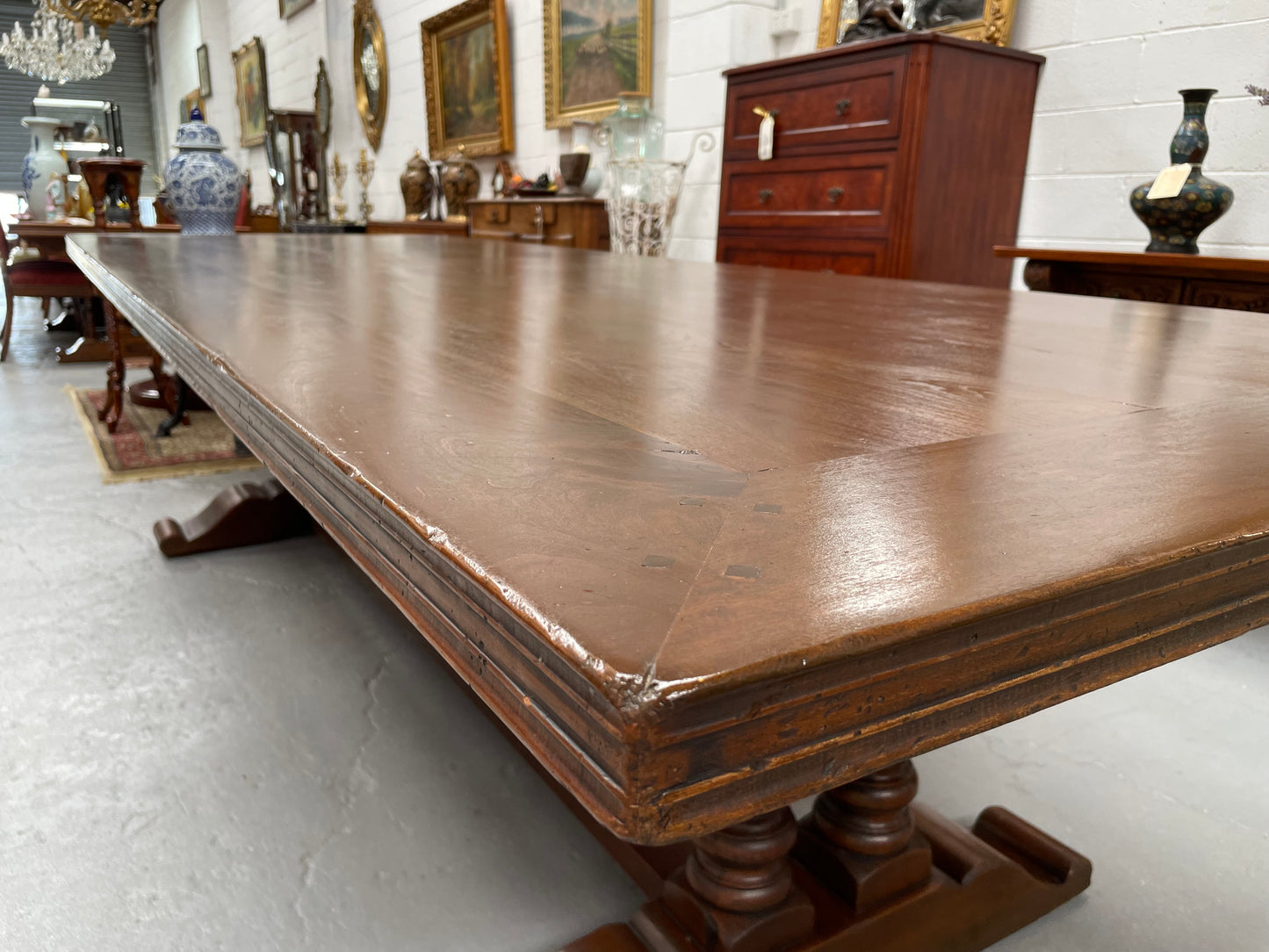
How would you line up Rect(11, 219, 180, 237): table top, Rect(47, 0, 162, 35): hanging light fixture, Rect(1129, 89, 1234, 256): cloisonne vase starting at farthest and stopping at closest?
Rect(47, 0, 162, 35): hanging light fixture
Rect(11, 219, 180, 237): table top
Rect(1129, 89, 1234, 256): cloisonne vase

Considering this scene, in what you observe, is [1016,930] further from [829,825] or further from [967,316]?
[967,316]

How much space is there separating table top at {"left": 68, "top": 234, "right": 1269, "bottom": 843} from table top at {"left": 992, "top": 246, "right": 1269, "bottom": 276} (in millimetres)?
1304

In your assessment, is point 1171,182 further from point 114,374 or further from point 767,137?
point 114,374

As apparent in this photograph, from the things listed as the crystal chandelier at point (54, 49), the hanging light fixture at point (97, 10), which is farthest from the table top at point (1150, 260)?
the crystal chandelier at point (54, 49)

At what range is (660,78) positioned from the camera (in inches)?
149

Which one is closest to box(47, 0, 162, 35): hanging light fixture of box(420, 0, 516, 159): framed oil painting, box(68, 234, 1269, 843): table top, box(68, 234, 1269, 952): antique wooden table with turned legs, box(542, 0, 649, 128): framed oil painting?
box(420, 0, 516, 159): framed oil painting

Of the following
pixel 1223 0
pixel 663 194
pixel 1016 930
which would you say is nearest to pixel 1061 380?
pixel 1016 930

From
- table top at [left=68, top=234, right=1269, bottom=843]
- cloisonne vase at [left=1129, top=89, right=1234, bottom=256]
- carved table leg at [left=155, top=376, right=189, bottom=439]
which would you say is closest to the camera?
table top at [left=68, top=234, right=1269, bottom=843]

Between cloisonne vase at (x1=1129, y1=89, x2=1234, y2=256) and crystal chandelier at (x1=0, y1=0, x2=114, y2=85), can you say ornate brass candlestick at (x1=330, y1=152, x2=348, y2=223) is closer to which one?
crystal chandelier at (x1=0, y1=0, x2=114, y2=85)

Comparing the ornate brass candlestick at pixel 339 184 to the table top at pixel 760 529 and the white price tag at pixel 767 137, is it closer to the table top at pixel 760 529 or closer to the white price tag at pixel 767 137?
the white price tag at pixel 767 137

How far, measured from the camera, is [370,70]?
20.9 ft

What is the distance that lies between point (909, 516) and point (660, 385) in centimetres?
29

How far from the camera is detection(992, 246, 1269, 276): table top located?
1784 mm

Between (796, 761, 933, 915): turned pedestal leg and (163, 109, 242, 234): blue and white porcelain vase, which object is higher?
(163, 109, 242, 234): blue and white porcelain vase
